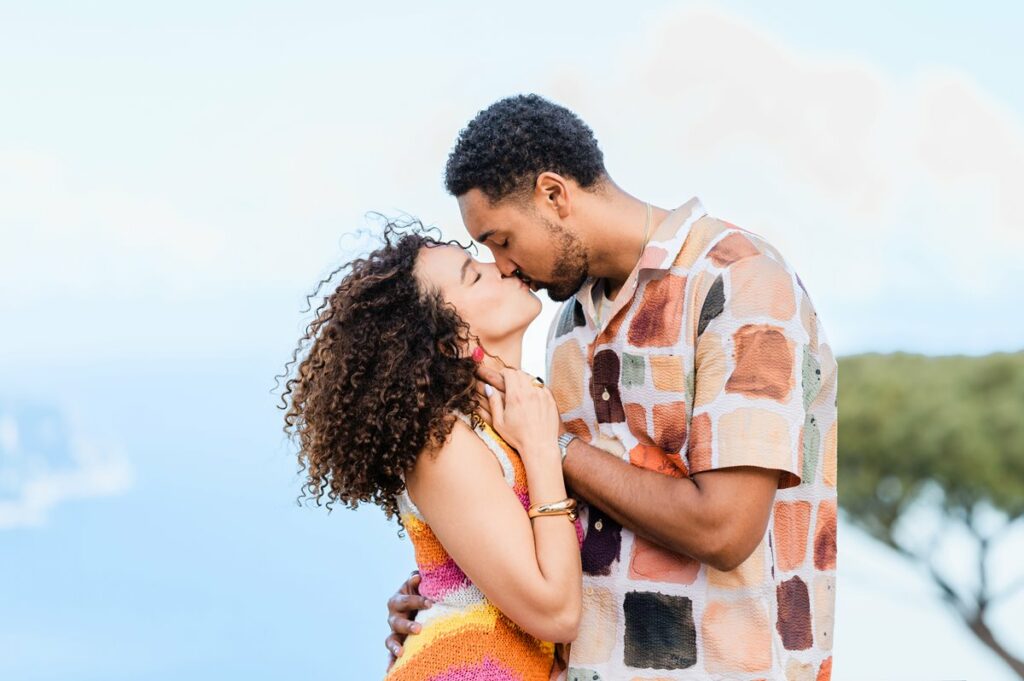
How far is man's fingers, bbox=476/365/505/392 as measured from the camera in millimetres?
2152

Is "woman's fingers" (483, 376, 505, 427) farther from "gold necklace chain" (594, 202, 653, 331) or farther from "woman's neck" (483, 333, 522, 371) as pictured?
"gold necklace chain" (594, 202, 653, 331)

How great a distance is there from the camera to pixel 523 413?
6.84 ft

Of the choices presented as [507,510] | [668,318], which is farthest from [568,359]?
[507,510]

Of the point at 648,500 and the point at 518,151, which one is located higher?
the point at 518,151

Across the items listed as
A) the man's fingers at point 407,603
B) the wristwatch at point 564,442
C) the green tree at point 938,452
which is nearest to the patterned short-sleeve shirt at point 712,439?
the wristwatch at point 564,442

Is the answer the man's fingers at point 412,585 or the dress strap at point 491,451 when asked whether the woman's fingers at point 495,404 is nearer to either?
the dress strap at point 491,451

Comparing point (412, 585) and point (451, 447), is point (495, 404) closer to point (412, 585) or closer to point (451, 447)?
point (451, 447)

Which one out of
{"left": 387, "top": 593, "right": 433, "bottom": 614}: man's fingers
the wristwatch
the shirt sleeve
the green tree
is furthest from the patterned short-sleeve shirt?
the green tree

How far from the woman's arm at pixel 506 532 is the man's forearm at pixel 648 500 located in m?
0.06

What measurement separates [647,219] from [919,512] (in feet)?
20.1

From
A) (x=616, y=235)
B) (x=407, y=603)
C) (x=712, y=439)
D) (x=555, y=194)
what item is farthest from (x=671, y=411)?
(x=407, y=603)

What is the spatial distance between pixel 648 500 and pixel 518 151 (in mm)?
699

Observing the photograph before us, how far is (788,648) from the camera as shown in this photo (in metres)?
2.15

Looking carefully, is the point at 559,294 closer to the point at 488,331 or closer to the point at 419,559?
the point at 488,331
